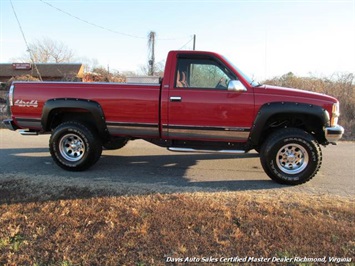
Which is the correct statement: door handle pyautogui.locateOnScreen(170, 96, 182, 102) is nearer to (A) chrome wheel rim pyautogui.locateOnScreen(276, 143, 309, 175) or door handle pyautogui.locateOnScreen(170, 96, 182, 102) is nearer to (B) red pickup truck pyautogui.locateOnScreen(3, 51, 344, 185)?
(B) red pickup truck pyautogui.locateOnScreen(3, 51, 344, 185)

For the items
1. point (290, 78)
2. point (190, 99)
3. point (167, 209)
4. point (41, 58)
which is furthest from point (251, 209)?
point (41, 58)

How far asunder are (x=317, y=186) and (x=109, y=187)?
129 inches

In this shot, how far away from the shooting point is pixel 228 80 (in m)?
5.11

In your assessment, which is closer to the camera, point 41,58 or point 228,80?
point 228,80

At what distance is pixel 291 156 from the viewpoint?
5.05 metres

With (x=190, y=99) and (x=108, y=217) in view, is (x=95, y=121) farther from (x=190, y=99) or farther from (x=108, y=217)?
(x=108, y=217)

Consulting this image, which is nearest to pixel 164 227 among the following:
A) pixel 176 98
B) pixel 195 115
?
pixel 195 115

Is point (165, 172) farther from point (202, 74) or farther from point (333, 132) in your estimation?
point (333, 132)

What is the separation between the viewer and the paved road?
477 centimetres

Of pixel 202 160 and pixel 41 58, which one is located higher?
pixel 41 58

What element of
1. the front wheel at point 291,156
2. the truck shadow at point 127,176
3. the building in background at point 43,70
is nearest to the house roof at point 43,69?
the building in background at point 43,70

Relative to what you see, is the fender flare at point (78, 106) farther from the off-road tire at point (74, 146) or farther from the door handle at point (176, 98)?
the door handle at point (176, 98)

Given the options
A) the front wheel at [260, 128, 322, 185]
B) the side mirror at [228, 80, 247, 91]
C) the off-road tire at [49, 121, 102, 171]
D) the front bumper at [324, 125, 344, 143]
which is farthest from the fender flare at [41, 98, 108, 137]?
the front bumper at [324, 125, 344, 143]

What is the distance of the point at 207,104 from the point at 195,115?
0.27 metres
